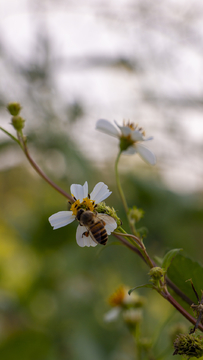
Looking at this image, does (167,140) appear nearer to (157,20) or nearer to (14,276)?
(157,20)

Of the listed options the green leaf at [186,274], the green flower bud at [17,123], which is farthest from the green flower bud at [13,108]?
the green leaf at [186,274]

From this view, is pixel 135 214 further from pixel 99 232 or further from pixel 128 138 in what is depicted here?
pixel 128 138

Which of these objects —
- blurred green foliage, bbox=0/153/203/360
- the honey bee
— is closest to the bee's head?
the honey bee

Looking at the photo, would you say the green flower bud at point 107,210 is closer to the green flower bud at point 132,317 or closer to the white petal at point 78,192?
the white petal at point 78,192

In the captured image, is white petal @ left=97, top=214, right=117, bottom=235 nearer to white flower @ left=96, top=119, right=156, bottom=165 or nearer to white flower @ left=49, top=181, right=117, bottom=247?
white flower @ left=49, top=181, right=117, bottom=247

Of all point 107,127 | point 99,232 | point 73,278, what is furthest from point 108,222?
point 73,278

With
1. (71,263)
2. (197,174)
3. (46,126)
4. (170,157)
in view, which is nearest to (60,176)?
(46,126)
